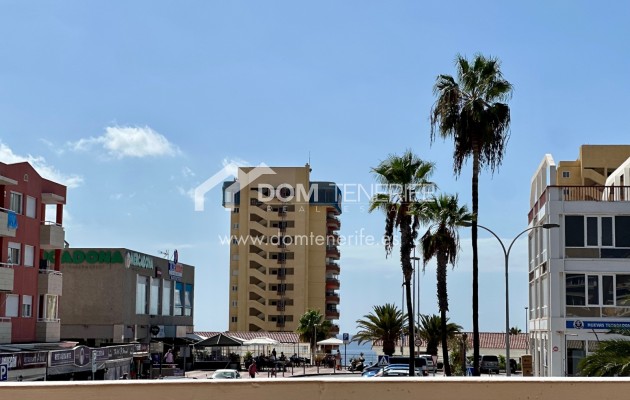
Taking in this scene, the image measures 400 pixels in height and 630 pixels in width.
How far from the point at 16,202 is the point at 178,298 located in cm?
3023

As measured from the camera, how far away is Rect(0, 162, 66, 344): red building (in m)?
40.7

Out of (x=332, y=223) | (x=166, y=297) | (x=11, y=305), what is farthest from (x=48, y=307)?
(x=332, y=223)

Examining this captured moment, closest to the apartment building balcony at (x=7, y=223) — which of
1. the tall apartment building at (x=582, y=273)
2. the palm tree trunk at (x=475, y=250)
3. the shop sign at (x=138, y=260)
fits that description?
the shop sign at (x=138, y=260)

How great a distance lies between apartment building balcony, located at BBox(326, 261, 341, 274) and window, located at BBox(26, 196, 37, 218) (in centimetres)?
7398

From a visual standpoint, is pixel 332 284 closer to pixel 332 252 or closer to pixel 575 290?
pixel 332 252

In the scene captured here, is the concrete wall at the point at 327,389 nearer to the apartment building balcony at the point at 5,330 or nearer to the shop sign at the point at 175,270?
the apartment building balcony at the point at 5,330

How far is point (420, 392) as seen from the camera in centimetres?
499

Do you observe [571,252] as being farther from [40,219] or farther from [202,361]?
[202,361]

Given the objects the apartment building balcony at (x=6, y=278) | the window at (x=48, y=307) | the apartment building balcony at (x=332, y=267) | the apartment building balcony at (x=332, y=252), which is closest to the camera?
the apartment building balcony at (x=6, y=278)

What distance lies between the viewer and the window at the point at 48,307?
45.5 metres

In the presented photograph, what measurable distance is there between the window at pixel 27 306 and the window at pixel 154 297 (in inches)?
777

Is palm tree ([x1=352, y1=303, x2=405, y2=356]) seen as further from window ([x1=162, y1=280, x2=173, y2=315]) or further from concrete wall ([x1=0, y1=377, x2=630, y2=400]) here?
concrete wall ([x1=0, y1=377, x2=630, y2=400])

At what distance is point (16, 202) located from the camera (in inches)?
1673

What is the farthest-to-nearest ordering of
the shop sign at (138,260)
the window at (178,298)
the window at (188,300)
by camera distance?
1. the window at (188,300)
2. the window at (178,298)
3. the shop sign at (138,260)
